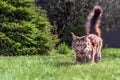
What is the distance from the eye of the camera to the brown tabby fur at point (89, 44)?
28.7ft

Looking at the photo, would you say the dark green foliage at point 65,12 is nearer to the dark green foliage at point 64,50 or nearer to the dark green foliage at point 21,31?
the dark green foliage at point 64,50

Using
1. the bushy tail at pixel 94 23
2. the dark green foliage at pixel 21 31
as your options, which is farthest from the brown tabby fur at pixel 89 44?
the dark green foliage at pixel 21 31

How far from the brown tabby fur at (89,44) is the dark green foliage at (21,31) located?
11.7 feet

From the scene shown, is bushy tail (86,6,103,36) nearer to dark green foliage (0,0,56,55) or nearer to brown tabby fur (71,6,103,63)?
brown tabby fur (71,6,103,63)

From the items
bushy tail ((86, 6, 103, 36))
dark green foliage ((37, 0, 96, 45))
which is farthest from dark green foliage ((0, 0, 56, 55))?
dark green foliage ((37, 0, 96, 45))

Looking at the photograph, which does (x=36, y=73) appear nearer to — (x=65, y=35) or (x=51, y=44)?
(x=51, y=44)

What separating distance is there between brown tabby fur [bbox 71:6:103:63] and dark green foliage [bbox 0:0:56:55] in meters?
3.56

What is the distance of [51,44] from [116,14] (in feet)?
23.2

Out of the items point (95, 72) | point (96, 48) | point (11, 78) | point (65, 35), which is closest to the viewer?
point (11, 78)

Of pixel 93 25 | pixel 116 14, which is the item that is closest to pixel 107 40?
pixel 116 14

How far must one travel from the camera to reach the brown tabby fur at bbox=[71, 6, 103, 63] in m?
8.74

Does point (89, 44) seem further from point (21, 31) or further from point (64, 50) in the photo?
point (64, 50)

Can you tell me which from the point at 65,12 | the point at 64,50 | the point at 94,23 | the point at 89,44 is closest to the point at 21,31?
the point at 64,50

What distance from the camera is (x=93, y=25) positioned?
10.1 m
